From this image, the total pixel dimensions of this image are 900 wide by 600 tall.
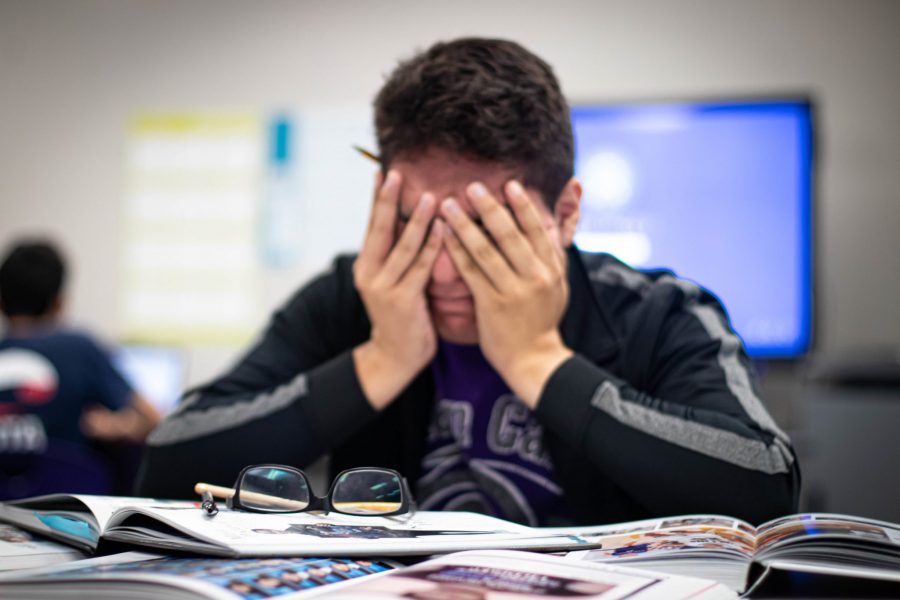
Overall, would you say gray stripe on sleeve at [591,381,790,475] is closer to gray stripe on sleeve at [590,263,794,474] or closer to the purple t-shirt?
gray stripe on sleeve at [590,263,794,474]

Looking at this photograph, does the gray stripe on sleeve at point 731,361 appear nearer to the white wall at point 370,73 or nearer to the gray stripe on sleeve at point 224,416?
the gray stripe on sleeve at point 224,416

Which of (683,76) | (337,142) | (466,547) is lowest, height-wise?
(466,547)

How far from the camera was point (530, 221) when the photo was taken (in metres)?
1.05

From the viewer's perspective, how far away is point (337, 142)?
2.95 meters

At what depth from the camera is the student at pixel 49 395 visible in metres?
2.27

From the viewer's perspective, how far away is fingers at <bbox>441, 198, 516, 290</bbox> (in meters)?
1.03

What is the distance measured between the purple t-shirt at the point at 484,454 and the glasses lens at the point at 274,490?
1.26 feet

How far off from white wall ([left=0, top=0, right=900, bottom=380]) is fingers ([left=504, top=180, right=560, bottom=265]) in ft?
3.89

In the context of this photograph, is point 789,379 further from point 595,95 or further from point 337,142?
point 337,142

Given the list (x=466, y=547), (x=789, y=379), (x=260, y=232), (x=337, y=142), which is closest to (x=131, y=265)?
(x=260, y=232)

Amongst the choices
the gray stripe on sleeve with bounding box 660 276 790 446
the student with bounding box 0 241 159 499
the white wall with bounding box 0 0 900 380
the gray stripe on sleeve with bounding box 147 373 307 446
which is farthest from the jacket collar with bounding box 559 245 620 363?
the student with bounding box 0 241 159 499

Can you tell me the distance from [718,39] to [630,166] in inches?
21.8

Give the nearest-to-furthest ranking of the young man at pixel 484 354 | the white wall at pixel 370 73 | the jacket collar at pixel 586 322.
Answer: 1. the young man at pixel 484 354
2. the jacket collar at pixel 586 322
3. the white wall at pixel 370 73

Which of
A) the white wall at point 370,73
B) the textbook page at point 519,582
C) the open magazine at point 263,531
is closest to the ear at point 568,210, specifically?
the open magazine at point 263,531
